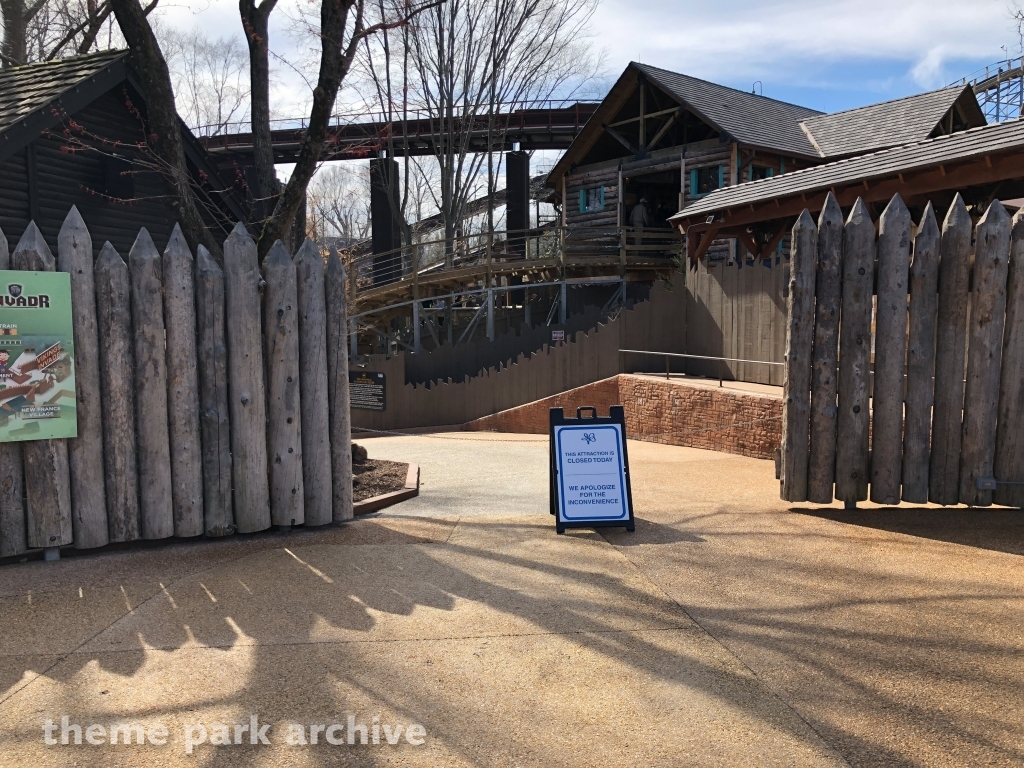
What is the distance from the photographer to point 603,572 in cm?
465

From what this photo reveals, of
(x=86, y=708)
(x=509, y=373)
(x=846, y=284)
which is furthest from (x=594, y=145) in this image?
(x=86, y=708)

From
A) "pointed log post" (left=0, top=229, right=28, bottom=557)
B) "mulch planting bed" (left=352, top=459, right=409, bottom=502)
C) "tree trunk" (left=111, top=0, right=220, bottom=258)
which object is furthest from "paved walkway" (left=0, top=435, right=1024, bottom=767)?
"tree trunk" (left=111, top=0, right=220, bottom=258)

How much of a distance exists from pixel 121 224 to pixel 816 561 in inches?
452

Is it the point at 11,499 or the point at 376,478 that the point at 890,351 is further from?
the point at 11,499

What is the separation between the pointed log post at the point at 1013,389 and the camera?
555 cm

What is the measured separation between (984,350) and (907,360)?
1.59ft

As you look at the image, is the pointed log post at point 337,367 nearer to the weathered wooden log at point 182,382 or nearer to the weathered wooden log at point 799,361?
the weathered wooden log at point 182,382

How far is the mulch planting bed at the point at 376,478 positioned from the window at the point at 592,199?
1870cm

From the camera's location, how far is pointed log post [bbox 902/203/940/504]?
5656 mm

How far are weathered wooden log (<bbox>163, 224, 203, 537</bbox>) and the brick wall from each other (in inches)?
265

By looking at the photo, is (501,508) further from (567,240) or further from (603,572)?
(567,240)

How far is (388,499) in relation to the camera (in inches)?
262

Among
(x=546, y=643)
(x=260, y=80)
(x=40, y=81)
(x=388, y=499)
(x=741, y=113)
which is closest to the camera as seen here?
(x=546, y=643)

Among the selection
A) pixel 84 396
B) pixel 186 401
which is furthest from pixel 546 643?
pixel 84 396
